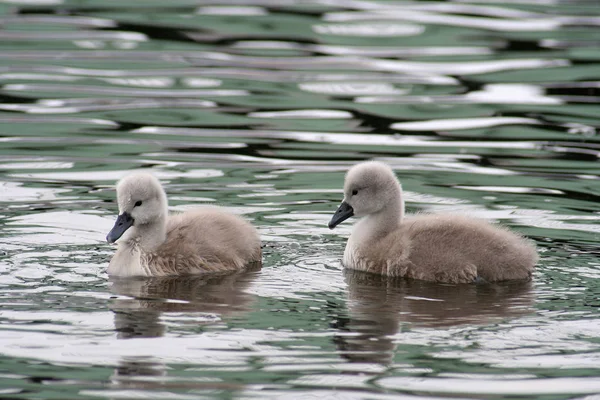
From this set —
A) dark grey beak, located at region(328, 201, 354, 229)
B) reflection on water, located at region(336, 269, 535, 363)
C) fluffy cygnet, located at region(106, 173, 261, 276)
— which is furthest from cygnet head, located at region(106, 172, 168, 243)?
reflection on water, located at region(336, 269, 535, 363)

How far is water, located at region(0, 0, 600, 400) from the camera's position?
24.3ft

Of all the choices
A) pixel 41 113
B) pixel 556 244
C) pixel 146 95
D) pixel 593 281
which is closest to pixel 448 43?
pixel 146 95

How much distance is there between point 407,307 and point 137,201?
2.10 metres

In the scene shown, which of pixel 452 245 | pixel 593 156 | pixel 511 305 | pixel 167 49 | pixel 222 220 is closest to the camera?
pixel 511 305

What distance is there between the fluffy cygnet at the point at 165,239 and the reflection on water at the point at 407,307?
801 millimetres

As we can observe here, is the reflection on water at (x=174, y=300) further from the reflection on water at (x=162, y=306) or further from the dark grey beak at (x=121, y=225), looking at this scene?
the dark grey beak at (x=121, y=225)

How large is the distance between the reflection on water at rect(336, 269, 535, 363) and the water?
2 centimetres

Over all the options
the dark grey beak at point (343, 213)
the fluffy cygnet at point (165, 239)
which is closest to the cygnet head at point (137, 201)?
the fluffy cygnet at point (165, 239)

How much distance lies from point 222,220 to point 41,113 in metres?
5.50

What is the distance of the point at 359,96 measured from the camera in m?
A: 16.0

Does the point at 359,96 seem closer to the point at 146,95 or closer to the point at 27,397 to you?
the point at 146,95

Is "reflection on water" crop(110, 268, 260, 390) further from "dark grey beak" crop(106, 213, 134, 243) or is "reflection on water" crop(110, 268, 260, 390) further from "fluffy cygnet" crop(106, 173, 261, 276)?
"dark grey beak" crop(106, 213, 134, 243)

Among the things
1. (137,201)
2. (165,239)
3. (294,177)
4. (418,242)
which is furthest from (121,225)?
(294,177)

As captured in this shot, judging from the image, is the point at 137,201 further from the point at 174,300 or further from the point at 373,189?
the point at 373,189
